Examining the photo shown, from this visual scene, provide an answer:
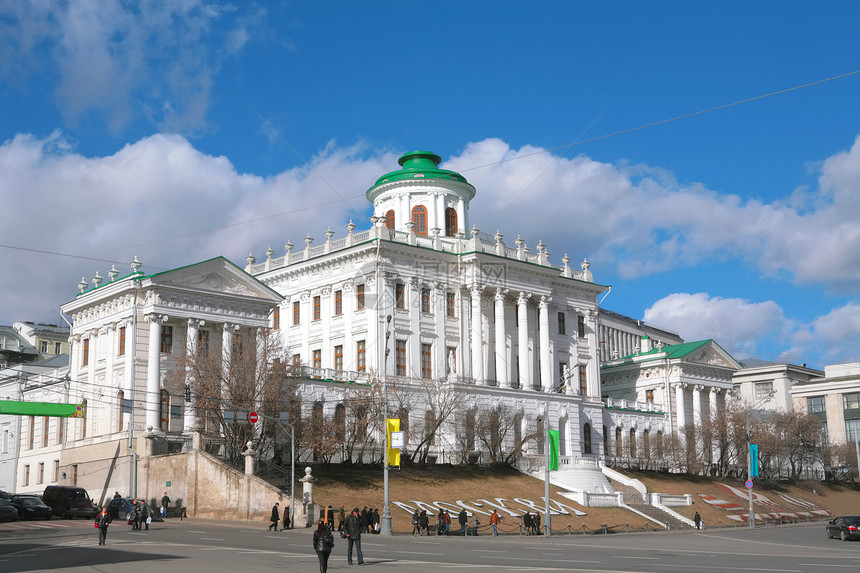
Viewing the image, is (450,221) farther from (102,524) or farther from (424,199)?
(102,524)

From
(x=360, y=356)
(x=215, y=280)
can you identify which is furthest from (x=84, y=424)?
(x=360, y=356)

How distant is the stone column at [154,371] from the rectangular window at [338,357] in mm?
18449

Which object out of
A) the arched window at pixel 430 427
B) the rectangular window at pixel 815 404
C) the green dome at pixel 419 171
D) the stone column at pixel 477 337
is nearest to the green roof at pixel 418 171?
the green dome at pixel 419 171

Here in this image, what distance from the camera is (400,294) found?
77.2 m

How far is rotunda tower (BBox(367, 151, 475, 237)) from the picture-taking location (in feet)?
279

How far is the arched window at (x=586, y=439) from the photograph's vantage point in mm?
85375

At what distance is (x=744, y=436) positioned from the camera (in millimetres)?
93062

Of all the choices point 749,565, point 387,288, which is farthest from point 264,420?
point 749,565

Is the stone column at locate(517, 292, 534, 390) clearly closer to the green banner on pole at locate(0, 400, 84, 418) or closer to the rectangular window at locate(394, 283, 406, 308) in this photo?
the rectangular window at locate(394, 283, 406, 308)

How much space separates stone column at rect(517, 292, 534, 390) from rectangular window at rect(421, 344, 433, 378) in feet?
27.9

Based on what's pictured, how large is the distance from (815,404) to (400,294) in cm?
6813

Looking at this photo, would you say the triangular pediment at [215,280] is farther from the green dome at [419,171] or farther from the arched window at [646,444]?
the arched window at [646,444]

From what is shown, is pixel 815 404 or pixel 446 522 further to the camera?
pixel 815 404

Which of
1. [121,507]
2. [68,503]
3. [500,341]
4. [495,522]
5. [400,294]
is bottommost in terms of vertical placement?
[495,522]
